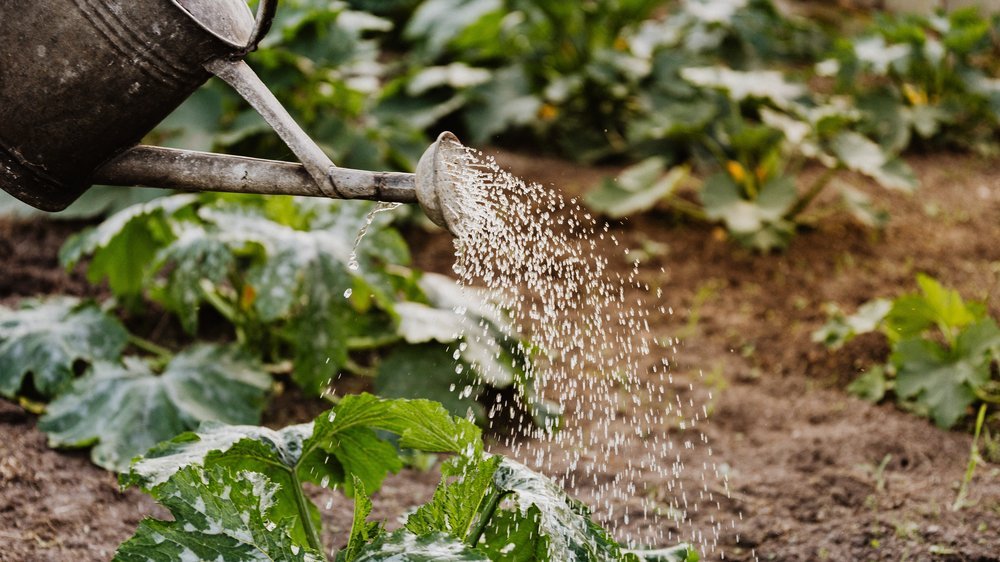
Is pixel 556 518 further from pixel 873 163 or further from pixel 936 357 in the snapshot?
pixel 873 163

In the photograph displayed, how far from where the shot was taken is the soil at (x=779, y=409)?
6.78ft

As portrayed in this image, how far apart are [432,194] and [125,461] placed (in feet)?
4.00

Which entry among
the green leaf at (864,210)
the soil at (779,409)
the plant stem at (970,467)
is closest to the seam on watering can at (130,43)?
the soil at (779,409)

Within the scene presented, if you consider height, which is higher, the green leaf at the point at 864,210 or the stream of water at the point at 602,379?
the stream of water at the point at 602,379

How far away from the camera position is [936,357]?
2.67 meters

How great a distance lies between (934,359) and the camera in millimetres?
2668

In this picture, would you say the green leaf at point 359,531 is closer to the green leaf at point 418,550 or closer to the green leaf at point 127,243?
the green leaf at point 418,550

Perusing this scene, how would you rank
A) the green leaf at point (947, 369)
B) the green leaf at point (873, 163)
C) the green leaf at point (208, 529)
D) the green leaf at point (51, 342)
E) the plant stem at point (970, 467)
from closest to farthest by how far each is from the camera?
the green leaf at point (208, 529) → the plant stem at point (970, 467) → the green leaf at point (51, 342) → the green leaf at point (947, 369) → the green leaf at point (873, 163)

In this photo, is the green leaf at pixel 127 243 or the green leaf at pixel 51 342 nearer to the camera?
the green leaf at pixel 51 342

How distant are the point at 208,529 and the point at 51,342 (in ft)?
4.34

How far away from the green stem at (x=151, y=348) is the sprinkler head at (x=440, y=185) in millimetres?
1539

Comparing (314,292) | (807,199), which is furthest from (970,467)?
(807,199)

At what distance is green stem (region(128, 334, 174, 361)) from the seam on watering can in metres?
1.40

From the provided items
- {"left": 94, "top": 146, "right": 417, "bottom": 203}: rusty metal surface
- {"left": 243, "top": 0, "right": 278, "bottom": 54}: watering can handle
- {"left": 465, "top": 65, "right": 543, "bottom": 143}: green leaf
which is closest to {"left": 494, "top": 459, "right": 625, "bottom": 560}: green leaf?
{"left": 94, "top": 146, "right": 417, "bottom": 203}: rusty metal surface
